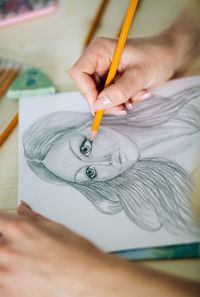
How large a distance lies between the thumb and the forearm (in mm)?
99

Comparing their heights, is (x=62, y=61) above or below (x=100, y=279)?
above

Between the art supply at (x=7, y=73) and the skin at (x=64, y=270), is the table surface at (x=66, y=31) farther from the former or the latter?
the skin at (x=64, y=270)

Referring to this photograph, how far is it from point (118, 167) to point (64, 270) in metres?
0.20

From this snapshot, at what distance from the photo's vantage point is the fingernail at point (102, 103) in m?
0.64

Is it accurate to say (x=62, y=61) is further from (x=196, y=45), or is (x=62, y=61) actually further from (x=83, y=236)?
(x=83, y=236)

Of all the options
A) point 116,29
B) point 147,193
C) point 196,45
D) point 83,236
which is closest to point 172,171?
point 147,193

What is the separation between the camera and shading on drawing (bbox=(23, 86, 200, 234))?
0.56m

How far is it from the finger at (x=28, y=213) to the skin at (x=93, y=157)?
74 millimetres

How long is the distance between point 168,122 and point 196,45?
0.19 m

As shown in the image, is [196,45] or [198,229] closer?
[198,229]

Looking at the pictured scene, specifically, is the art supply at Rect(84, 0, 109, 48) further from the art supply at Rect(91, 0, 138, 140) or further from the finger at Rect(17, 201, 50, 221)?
the finger at Rect(17, 201, 50, 221)

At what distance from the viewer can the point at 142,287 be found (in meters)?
0.45

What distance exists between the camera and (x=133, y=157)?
0.63 m

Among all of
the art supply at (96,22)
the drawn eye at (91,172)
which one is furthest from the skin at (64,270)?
the art supply at (96,22)
